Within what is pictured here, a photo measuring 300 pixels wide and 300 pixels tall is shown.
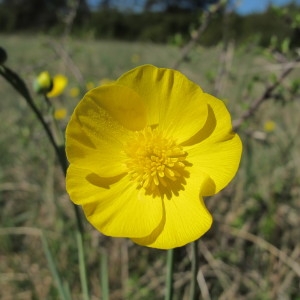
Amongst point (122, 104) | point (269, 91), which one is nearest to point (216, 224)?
point (269, 91)

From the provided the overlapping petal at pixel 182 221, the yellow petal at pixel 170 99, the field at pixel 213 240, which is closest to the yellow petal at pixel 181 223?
the overlapping petal at pixel 182 221

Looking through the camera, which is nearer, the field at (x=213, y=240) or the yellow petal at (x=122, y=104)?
the yellow petal at (x=122, y=104)

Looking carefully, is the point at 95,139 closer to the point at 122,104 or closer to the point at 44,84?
the point at 122,104

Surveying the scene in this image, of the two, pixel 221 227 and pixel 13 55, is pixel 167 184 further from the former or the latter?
pixel 13 55

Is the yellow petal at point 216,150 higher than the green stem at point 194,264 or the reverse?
higher

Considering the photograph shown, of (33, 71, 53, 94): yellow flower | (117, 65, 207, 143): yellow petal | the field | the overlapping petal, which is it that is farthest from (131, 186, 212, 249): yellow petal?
the field

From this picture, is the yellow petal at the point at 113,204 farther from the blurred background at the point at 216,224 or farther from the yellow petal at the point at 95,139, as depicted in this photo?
the blurred background at the point at 216,224

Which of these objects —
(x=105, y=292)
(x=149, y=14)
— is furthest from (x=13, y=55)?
(x=149, y=14)
